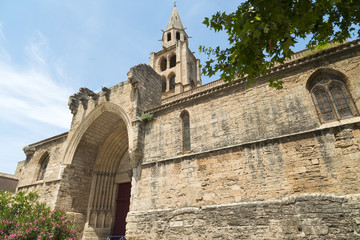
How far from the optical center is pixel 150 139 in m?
→ 9.16

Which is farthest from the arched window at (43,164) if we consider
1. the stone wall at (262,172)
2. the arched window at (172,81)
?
the arched window at (172,81)

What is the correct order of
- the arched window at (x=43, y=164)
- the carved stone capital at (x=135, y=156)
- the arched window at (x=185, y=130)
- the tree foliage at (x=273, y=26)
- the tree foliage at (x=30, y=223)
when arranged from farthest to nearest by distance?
the arched window at (x=43, y=164) < the carved stone capital at (x=135, y=156) < the arched window at (x=185, y=130) < the tree foliage at (x=30, y=223) < the tree foliage at (x=273, y=26)

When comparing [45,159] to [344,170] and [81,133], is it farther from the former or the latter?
[344,170]

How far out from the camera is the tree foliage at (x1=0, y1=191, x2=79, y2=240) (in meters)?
6.19

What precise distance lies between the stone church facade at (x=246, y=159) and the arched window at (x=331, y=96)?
3cm

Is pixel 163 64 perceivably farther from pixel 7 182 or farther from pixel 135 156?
pixel 135 156

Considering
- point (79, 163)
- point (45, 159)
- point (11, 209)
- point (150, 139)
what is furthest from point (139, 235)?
point (45, 159)

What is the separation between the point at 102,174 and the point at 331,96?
37.2 feet

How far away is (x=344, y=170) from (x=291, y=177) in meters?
1.19

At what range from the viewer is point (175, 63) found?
2666 centimetres

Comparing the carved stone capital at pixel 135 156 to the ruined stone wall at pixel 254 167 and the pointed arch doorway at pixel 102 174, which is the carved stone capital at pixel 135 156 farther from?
the pointed arch doorway at pixel 102 174

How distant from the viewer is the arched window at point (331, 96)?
596cm

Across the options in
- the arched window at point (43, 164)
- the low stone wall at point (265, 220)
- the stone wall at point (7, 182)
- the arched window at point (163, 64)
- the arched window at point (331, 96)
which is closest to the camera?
the low stone wall at point (265, 220)

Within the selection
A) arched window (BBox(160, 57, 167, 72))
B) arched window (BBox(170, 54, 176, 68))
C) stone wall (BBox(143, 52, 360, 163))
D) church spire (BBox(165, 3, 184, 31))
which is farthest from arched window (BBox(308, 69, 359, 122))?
church spire (BBox(165, 3, 184, 31))
